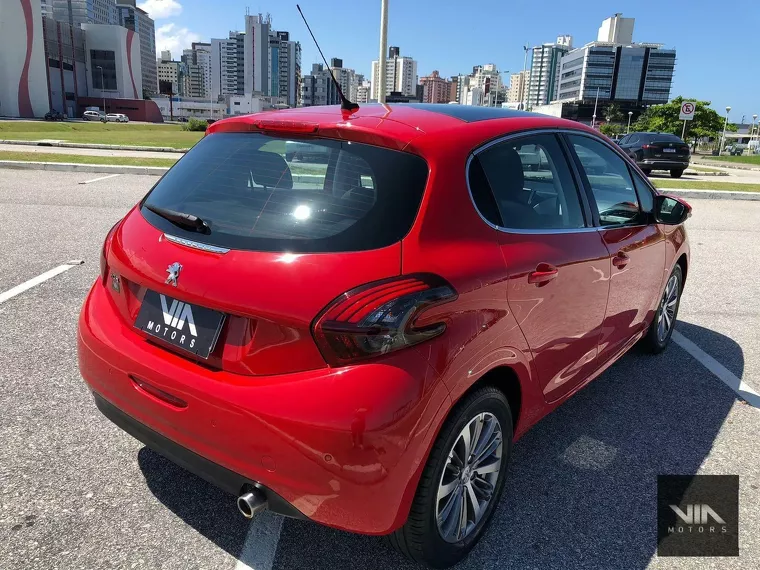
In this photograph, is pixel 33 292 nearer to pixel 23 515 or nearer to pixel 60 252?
pixel 60 252

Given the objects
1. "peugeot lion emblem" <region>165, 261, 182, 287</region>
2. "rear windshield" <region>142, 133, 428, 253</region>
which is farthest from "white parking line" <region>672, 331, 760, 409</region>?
"peugeot lion emblem" <region>165, 261, 182, 287</region>

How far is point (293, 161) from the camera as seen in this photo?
246 centimetres

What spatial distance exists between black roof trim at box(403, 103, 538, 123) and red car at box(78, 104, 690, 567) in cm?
3

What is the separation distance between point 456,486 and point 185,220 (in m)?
1.43

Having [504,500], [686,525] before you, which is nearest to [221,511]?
[504,500]

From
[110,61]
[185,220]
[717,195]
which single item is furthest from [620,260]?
[110,61]

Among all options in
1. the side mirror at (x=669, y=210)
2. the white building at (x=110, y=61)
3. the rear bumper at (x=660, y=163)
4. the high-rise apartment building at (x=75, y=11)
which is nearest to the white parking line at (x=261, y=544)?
the side mirror at (x=669, y=210)

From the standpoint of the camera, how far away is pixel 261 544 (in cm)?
237

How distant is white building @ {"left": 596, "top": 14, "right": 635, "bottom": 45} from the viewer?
6053 inches

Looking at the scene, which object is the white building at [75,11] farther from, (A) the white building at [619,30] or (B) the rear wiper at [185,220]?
(B) the rear wiper at [185,220]

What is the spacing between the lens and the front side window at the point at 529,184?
96.7 inches

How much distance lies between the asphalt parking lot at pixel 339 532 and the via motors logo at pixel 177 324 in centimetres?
84

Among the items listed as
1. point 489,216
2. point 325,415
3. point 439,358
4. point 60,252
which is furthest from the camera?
point 60,252

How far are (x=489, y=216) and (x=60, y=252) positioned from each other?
18.6ft
